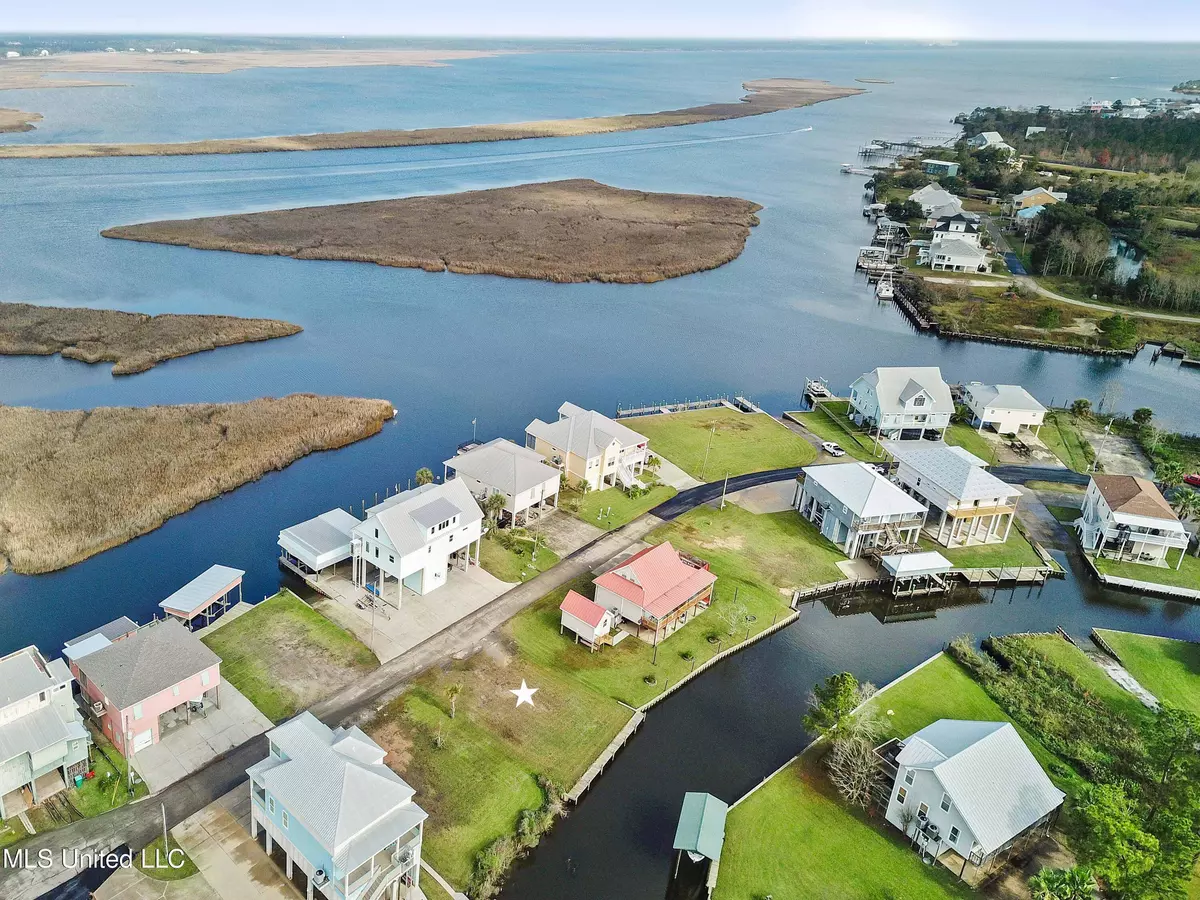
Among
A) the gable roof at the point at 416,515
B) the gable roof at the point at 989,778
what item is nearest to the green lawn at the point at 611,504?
the gable roof at the point at 416,515

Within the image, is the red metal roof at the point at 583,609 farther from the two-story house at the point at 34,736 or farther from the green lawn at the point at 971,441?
the green lawn at the point at 971,441

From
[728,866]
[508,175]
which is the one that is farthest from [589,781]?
[508,175]

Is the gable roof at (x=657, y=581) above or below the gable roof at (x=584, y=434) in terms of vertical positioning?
below

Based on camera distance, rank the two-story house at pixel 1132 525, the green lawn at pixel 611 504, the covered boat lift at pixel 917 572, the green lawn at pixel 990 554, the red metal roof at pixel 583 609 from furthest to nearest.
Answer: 1. the green lawn at pixel 611 504
2. the two-story house at pixel 1132 525
3. the green lawn at pixel 990 554
4. the covered boat lift at pixel 917 572
5. the red metal roof at pixel 583 609

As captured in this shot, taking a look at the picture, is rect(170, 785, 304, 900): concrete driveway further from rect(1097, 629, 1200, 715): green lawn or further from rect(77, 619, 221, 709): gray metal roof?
rect(1097, 629, 1200, 715): green lawn

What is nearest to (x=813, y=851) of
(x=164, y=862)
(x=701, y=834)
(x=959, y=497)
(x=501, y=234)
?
(x=701, y=834)

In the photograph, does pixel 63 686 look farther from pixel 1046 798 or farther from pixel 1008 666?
pixel 1008 666

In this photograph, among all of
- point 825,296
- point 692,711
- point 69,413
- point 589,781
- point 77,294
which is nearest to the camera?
point 589,781
